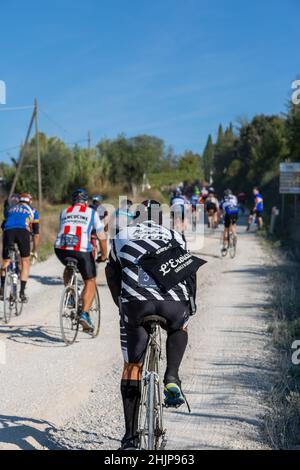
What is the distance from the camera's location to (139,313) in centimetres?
428

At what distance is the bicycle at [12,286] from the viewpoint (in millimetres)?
9562

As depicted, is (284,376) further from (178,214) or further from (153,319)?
(178,214)

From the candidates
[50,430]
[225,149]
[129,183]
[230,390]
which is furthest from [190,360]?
[225,149]

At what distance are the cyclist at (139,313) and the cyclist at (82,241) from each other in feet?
12.4

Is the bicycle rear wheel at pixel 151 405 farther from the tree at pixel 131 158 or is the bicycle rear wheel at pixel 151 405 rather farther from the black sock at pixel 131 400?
the tree at pixel 131 158

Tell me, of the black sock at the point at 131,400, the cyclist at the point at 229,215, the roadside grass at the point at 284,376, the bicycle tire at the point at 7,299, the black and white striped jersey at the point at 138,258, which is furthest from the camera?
the cyclist at the point at 229,215

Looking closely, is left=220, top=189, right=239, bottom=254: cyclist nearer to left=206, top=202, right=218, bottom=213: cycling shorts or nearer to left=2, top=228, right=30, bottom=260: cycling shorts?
left=206, top=202, right=218, bottom=213: cycling shorts

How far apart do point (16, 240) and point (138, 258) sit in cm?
590

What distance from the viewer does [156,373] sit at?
167 inches

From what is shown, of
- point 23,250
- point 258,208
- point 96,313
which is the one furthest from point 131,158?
point 96,313

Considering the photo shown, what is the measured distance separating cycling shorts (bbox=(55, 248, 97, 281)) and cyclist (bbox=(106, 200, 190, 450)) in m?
3.83

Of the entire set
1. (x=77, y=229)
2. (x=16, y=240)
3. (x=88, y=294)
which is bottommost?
(x=88, y=294)

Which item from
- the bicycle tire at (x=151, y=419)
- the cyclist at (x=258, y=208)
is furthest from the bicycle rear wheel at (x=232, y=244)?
the bicycle tire at (x=151, y=419)

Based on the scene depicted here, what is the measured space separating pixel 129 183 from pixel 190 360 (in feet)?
193
